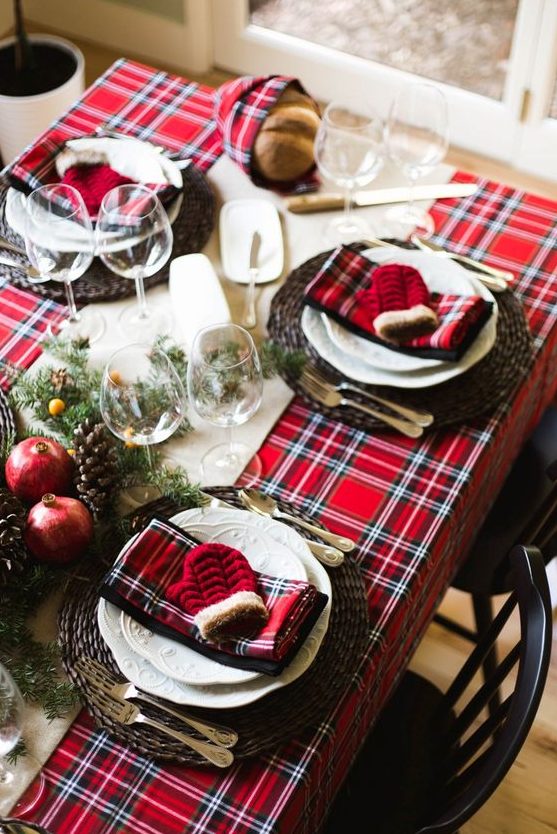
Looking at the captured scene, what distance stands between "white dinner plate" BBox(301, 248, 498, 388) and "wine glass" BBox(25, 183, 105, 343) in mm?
317

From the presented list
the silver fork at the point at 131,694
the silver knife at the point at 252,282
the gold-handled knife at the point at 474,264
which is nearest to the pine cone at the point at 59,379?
the silver knife at the point at 252,282

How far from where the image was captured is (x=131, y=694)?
1.14m

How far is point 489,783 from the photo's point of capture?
1050 millimetres

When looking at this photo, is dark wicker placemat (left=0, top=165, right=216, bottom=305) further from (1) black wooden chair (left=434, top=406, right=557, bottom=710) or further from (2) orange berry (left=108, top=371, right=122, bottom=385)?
(1) black wooden chair (left=434, top=406, right=557, bottom=710)

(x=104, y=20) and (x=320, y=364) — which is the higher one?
(x=320, y=364)

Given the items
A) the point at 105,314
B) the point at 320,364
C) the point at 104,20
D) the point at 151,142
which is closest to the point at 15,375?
the point at 105,314

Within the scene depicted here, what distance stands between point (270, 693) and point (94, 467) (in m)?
0.36

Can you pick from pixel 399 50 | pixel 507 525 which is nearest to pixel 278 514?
pixel 507 525

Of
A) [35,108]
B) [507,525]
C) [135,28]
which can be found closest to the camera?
[507,525]

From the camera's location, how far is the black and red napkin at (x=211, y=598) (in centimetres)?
114

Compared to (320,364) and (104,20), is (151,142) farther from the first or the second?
(104,20)

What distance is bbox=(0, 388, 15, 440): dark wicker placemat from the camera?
1.38 metres

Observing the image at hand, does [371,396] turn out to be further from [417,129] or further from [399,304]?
[417,129]

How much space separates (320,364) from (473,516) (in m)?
0.30
